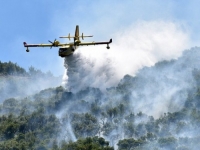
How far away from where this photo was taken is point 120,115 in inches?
5925

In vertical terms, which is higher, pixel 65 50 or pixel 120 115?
pixel 120 115

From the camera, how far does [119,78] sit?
168375 mm

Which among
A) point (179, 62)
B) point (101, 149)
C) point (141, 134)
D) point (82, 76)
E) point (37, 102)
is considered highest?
point (179, 62)

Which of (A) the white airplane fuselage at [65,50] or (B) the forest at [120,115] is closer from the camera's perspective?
(A) the white airplane fuselage at [65,50]

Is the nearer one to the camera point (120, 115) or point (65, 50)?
point (65, 50)

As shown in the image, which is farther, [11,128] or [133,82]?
[133,82]

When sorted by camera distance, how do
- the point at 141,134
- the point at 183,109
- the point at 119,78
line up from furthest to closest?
the point at 119,78 < the point at 183,109 < the point at 141,134

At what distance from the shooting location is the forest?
126000 millimetres

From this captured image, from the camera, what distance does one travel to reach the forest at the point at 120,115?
126 meters

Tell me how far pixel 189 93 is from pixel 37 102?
45445 mm

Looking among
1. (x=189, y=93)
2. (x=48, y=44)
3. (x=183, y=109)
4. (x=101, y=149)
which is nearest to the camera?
(x=48, y=44)

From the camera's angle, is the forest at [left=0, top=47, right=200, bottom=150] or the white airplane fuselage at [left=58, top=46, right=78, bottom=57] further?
the forest at [left=0, top=47, right=200, bottom=150]

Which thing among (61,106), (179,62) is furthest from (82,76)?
(179,62)

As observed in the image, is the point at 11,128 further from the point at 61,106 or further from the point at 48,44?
the point at 48,44
